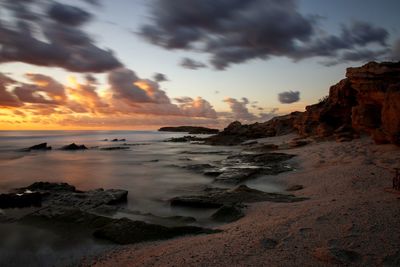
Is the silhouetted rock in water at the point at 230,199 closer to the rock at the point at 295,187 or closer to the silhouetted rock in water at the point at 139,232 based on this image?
the rock at the point at 295,187

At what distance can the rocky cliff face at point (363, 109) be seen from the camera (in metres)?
19.7

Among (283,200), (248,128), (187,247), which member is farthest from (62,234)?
(248,128)

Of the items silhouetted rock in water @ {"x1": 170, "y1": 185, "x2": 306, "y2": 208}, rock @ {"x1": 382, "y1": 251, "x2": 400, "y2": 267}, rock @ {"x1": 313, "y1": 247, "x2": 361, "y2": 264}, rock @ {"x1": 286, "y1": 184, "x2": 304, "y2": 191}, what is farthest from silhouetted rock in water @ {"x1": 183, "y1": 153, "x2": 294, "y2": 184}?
rock @ {"x1": 382, "y1": 251, "x2": 400, "y2": 267}

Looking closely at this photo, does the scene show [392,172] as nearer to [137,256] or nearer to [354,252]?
[354,252]

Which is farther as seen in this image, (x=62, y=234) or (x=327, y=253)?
(x=62, y=234)

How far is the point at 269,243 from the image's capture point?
6.59m

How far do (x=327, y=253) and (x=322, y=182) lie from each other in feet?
29.0

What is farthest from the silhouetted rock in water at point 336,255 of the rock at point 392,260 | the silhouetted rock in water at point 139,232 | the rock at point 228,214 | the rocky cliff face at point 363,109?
the rocky cliff face at point 363,109

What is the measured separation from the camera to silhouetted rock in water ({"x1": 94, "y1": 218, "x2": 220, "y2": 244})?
8344 millimetres

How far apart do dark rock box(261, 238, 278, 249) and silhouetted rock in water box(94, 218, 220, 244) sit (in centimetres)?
191

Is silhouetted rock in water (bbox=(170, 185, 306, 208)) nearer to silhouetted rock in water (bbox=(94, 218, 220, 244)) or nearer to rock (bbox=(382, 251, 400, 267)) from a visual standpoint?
silhouetted rock in water (bbox=(94, 218, 220, 244))

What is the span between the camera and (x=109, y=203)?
12539 mm

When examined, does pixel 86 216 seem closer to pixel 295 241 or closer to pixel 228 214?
pixel 228 214

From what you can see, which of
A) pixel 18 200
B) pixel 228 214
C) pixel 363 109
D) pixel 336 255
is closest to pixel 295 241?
pixel 336 255
